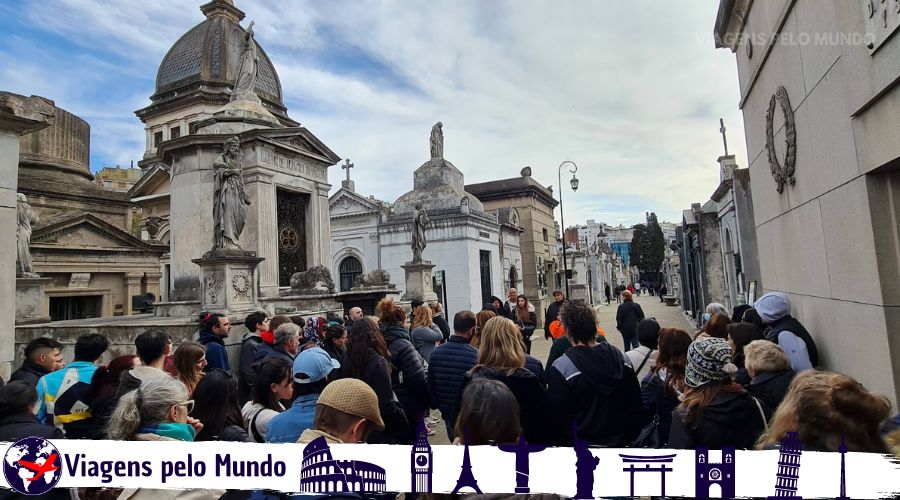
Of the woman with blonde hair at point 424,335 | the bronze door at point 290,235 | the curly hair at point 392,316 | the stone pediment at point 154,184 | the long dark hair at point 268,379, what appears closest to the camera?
the long dark hair at point 268,379

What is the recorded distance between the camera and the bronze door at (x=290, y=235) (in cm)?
1246

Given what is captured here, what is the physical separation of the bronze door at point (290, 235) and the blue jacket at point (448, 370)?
30.6 ft

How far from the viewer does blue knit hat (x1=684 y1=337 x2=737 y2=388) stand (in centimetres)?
239

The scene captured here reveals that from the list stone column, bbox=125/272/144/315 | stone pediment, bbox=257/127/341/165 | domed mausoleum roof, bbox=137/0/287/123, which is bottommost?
stone column, bbox=125/272/144/315

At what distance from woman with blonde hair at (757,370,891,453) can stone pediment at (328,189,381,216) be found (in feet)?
A: 63.4

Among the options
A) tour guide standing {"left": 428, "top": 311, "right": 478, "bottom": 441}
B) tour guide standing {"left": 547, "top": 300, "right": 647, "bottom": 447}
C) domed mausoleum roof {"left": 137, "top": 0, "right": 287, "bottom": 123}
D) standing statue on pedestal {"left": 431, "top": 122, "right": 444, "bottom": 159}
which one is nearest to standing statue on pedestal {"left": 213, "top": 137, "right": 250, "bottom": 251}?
tour guide standing {"left": 428, "top": 311, "right": 478, "bottom": 441}

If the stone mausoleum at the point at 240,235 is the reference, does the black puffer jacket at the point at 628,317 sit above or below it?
below

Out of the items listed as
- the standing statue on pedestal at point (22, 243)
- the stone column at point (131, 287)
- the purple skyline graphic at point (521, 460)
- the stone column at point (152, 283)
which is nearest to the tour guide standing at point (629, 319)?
the purple skyline graphic at point (521, 460)

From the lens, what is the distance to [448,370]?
3.93 meters

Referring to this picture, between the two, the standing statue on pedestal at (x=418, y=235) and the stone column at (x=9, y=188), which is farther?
the standing statue on pedestal at (x=418, y=235)

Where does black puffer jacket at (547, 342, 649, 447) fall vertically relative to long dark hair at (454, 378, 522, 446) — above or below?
below

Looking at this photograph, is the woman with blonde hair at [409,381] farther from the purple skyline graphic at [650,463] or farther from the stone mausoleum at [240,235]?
the stone mausoleum at [240,235]

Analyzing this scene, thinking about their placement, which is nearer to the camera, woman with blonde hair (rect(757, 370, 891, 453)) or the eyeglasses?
woman with blonde hair (rect(757, 370, 891, 453))

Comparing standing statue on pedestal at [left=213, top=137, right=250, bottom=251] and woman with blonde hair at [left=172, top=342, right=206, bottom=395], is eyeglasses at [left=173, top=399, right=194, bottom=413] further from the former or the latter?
standing statue on pedestal at [left=213, top=137, right=250, bottom=251]
